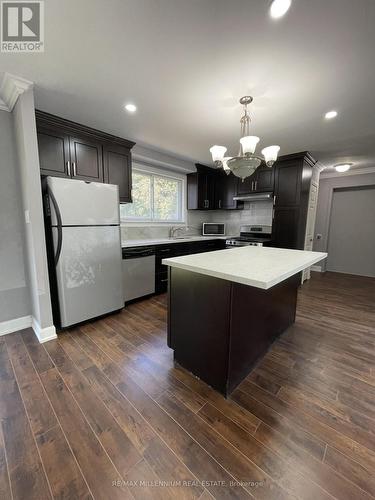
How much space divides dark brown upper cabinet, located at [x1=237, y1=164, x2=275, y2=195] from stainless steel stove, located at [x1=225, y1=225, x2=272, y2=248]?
2.55 feet

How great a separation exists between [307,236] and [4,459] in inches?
190

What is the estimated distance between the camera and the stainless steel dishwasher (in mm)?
2982

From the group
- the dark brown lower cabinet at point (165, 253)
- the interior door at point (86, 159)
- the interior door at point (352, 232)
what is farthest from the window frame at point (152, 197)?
the interior door at point (352, 232)

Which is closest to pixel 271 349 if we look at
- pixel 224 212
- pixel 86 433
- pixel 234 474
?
pixel 234 474

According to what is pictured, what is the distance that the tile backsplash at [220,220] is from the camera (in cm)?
382

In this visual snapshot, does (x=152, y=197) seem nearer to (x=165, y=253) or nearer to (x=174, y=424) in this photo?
(x=165, y=253)

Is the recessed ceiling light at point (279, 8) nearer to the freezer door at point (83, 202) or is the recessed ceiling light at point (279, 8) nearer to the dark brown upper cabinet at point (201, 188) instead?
the freezer door at point (83, 202)

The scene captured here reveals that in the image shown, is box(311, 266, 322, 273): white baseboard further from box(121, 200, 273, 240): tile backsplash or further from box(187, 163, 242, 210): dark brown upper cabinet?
box(187, 163, 242, 210): dark brown upper cabinet

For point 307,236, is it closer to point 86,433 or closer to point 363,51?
point 363,51

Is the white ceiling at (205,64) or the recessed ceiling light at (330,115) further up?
the recessed ceiling light at (330,115)

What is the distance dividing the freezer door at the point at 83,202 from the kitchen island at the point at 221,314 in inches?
52.4

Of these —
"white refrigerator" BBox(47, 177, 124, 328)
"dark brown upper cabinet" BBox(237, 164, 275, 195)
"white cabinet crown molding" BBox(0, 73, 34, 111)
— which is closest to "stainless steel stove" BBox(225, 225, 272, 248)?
"dark brown upper cabinet" BBox(237, 164, 275, 195)

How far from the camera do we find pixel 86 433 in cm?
122

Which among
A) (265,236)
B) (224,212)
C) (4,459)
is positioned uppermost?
(224,212)
